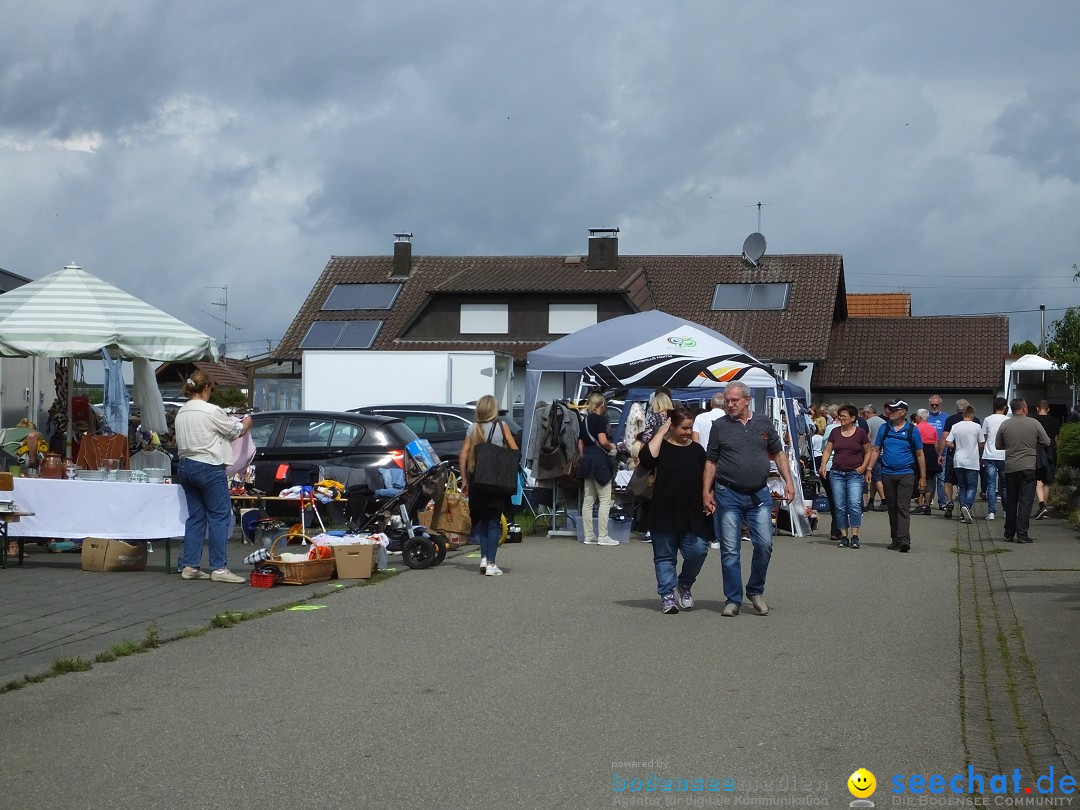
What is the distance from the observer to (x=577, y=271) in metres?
50.3

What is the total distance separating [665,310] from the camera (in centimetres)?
5009

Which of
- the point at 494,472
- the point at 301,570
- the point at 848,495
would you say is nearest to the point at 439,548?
the point at 494,472

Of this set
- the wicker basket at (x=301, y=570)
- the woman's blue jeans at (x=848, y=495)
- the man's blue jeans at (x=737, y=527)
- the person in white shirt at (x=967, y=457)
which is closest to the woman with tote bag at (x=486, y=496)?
the wicker basket at (x=301, y=570)

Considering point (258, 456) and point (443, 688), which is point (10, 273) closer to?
point (258, 456)

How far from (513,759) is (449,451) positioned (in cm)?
1580

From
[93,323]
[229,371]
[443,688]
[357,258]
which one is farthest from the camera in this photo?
[229,371]

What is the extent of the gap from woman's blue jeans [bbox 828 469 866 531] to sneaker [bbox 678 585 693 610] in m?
6.30

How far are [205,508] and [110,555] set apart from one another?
1291mm

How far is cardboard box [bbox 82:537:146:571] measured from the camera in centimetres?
1286

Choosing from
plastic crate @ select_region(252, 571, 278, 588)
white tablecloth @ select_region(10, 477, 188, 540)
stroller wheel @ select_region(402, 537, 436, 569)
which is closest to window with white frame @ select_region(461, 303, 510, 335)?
stroller wheel @ select_region(402, 537, 436, 569)

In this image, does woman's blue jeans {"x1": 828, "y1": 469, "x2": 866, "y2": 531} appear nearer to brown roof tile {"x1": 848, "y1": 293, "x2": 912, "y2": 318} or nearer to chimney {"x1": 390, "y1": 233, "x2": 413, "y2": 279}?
chimney {"x1": 390, "y1": 233, "x2": 413, "y2": 279}

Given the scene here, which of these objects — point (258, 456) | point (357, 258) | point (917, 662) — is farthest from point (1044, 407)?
point (357, 258)

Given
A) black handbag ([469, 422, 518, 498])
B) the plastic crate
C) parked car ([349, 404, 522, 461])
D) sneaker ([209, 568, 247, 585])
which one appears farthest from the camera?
parked car ([349, 404, 522, 461])

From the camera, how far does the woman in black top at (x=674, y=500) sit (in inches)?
414
